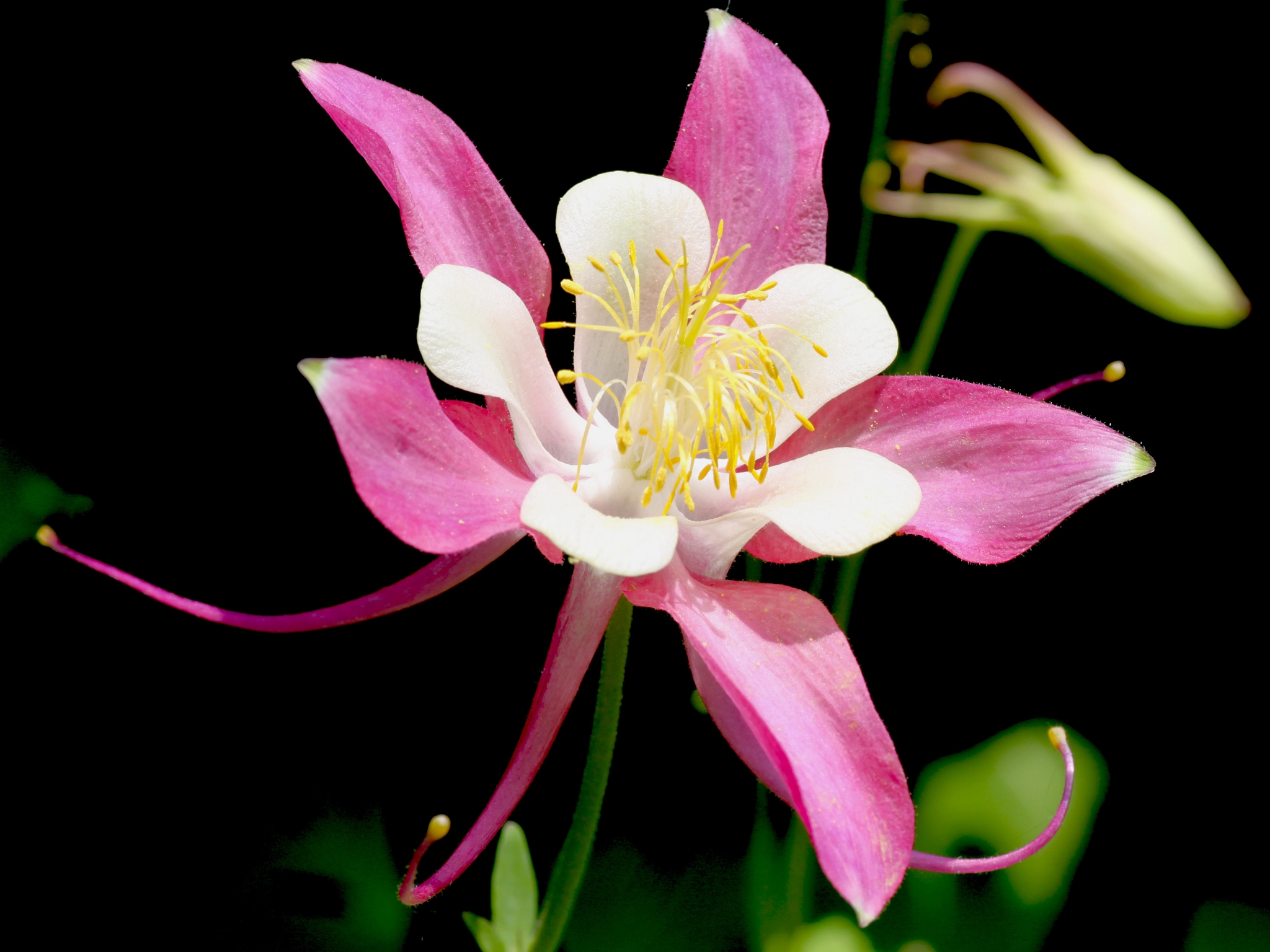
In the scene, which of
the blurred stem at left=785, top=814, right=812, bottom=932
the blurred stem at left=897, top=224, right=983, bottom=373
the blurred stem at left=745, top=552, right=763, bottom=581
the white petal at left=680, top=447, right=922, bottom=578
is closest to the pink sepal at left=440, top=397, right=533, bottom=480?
the white petal at left=680, top=447, right=922, bottom=578

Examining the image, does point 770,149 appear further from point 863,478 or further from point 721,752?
point 721,752

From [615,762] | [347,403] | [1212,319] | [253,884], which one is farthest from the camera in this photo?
[615,762]

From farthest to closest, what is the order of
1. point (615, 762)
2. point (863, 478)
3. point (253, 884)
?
1. point (615, 762)
2. point (253, 884)
3. point (863, 478)

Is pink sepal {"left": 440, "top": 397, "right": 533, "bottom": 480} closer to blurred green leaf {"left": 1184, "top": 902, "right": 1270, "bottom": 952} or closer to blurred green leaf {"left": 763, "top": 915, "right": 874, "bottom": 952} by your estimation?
blurred green leaf {"left": 763, "top": 915, "right": 874, "bottom": 952}

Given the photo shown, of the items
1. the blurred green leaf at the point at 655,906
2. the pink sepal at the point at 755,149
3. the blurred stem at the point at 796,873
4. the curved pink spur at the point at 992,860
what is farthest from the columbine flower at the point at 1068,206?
the blurred green leaf at the point at 655,906

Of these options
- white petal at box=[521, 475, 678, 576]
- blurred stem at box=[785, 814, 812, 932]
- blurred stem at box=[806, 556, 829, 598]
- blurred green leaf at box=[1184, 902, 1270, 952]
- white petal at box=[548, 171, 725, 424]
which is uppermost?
white petal at box=[548, 171, 725, 424]

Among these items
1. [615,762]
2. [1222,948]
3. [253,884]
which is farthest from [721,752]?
[1222,948]

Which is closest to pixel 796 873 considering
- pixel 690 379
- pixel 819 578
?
pixel 819 578
